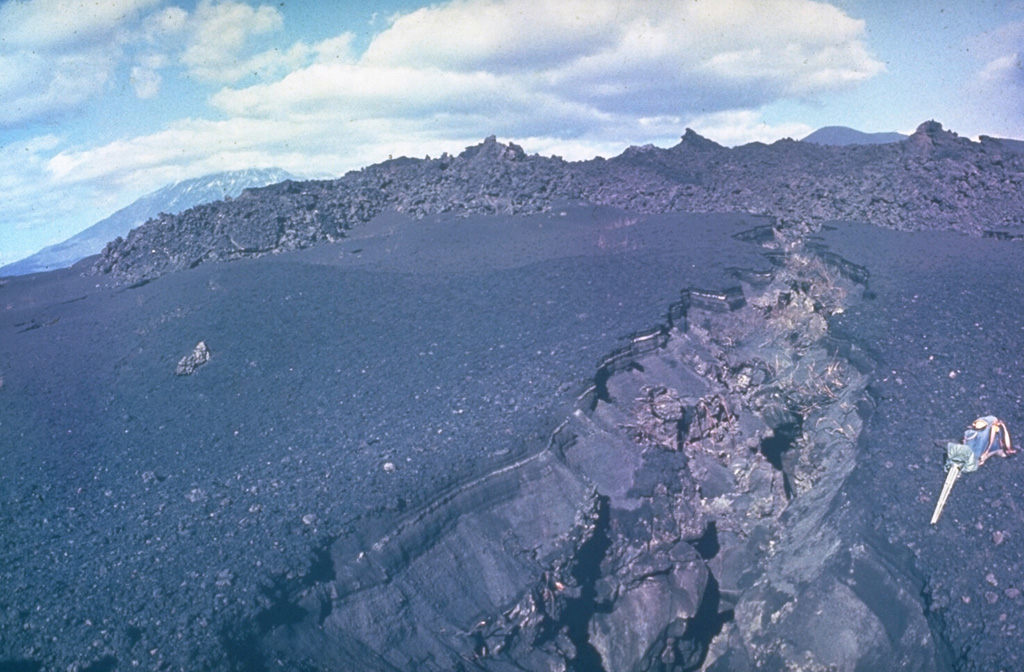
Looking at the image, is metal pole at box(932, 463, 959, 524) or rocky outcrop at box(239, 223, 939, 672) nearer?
rocky outcrop at box(239, 223, 939, 672)

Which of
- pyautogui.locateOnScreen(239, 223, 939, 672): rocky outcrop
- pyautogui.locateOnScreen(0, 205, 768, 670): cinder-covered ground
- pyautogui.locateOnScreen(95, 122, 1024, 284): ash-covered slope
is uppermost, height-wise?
pyautogui.locateOnScreen(95, 122, 1024, 284): ash-covered slope

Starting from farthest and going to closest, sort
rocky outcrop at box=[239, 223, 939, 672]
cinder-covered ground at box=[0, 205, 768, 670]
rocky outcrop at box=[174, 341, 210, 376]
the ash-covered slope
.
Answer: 1. the ash-covered slope
2. rocky outcrop at box=[174, 341, 210, 376]
3. rocky outcrop at box=[239, 223, 939, 672]
4. cinder-covered ground at box=[0, 205, 768, 670]

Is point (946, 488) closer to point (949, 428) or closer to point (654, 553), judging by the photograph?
point (949, 428)

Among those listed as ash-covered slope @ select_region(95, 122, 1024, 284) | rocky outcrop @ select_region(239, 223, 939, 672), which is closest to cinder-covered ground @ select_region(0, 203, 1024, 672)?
rocky outcrop @ select_region(239, 223, 939, 672)

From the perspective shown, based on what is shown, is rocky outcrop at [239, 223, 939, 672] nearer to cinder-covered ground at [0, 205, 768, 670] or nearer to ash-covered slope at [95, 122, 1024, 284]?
cinder-covered ground at [0, 205, 768, 670]

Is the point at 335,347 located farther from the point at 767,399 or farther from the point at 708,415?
A: the point at 767,399

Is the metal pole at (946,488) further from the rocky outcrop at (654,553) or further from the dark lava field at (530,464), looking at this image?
the rocky outcrop at (654,553)
